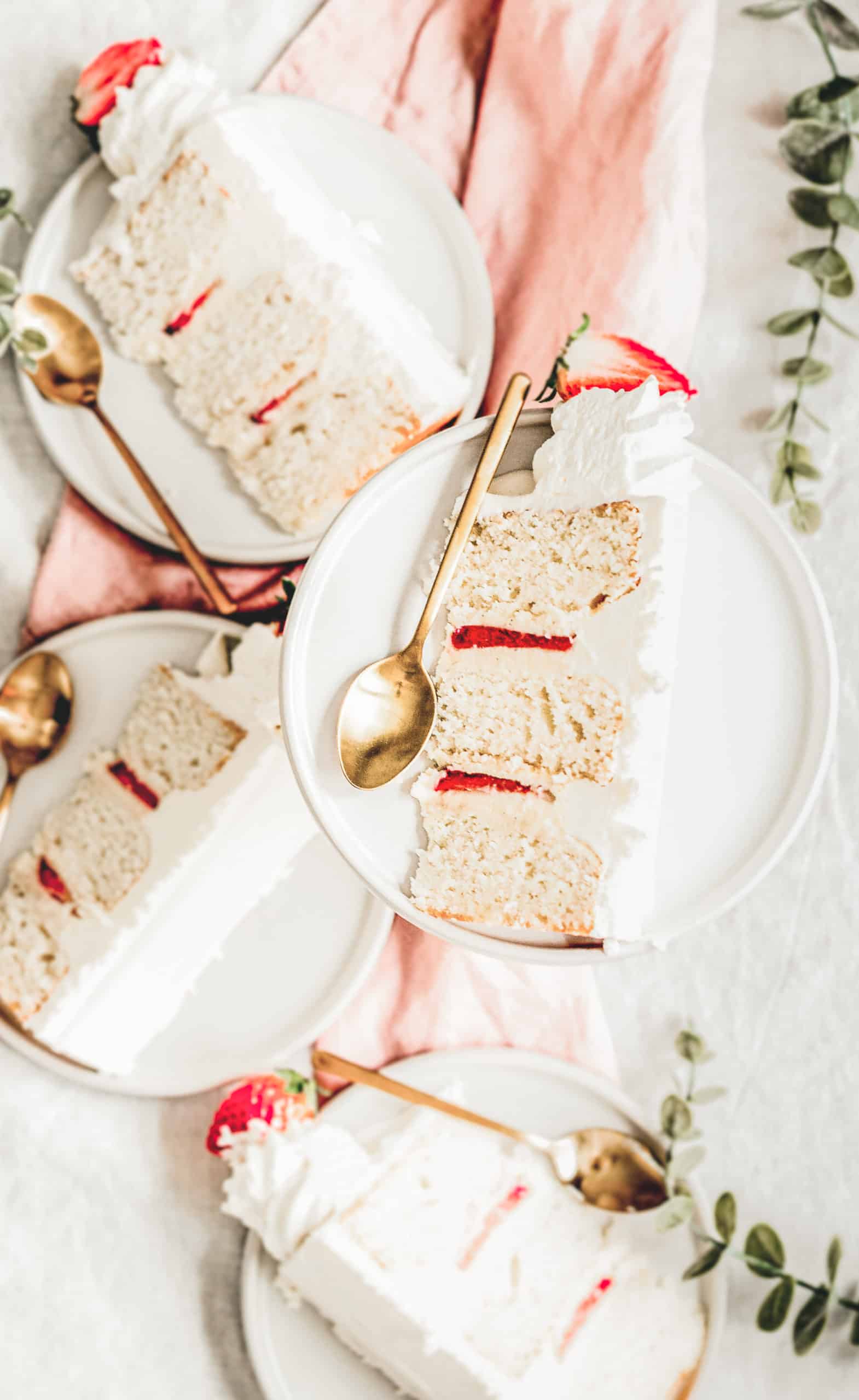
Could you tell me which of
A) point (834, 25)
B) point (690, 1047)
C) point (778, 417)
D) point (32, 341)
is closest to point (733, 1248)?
point (690, 1047)

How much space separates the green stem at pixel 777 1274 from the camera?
1.40 m

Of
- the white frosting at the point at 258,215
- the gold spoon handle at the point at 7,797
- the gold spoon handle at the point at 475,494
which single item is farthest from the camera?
the gold spoon handle at the point at 7,797

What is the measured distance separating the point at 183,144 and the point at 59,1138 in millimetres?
1235

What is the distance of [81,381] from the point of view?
4.47 ft

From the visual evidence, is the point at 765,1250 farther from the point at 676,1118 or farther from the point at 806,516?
the point at 806,516

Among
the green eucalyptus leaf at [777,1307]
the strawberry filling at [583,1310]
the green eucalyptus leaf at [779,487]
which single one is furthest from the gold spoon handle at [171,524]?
the green eucalyptus leaf at [777,1307]

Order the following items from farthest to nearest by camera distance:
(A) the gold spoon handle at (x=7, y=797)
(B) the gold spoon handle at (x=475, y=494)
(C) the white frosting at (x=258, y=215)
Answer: (A) the gold spoon handle at (x=7, y=797)
(C) the white frosting at (x=258, y=215)
(B) the gold spoon handle at (x=475, y=494)

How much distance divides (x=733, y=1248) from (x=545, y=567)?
3.31 ft

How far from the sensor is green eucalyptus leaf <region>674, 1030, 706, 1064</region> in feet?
4.86

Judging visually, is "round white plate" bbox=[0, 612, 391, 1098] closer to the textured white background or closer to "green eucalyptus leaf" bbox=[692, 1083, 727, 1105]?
the textured white background

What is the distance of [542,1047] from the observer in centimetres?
145

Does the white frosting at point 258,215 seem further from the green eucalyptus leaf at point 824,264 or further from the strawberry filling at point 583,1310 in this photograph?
the strawberry filling at point 583,1310

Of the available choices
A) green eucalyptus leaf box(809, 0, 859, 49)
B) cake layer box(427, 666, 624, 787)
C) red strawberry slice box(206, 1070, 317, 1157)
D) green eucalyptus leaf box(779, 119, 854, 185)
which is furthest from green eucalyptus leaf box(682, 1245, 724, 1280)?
green eucalyptus leaf box(809, 0, 859, 49)

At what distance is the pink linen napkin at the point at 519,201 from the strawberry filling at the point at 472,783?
49 centimetres
